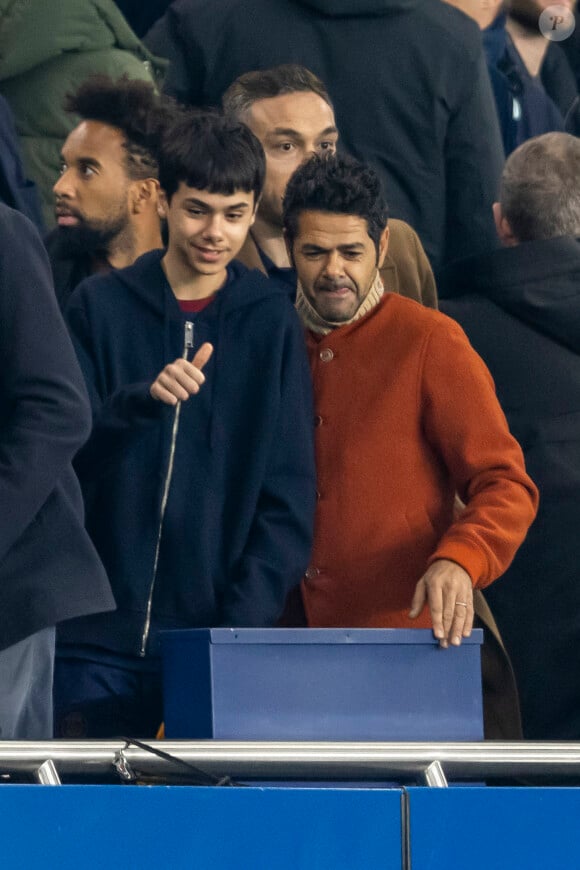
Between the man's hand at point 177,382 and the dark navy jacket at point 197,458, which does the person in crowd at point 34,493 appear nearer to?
the man's hand at point 177,382

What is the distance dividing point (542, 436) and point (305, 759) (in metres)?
1.55

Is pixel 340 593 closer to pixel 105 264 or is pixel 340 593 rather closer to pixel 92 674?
pixel 92 674

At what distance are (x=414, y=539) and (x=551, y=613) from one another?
58 cm

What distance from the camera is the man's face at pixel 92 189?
441 centimetres

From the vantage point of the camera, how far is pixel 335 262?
3.67 m

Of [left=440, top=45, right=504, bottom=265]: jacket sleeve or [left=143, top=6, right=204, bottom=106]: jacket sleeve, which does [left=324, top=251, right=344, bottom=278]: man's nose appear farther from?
[left=143, top=6, right=204, bottom=106]: jacket sleeve

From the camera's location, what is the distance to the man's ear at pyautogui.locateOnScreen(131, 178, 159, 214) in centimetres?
449

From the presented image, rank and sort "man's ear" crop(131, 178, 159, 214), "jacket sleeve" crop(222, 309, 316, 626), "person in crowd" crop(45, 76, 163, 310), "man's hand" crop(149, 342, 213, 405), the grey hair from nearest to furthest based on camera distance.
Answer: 1. "man's hand" crop(149, 342, 213, 405)
2. "jacket sleeve" crop(222, 309, 316, 626)
3. the grey hair
4. "person in crowd" crop(45, 76, 163, 310)
5. "man's ear" crop(131, 178, 159, 214)

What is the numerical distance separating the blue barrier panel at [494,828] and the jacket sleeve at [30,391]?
80cm

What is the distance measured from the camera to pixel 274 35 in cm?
470

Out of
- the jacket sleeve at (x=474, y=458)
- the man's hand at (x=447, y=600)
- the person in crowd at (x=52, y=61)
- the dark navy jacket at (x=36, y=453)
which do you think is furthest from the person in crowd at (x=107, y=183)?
the man's hand at (x=447, y=600)

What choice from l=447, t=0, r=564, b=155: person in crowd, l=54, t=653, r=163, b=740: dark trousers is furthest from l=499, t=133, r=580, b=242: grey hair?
l=54, t=653, r=163, b=740: dark trousers

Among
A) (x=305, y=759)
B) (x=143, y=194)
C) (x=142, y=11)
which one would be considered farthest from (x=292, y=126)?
(x=305, y=759)

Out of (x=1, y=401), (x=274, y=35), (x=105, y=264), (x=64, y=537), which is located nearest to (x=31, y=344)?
(x=1, y=401)
